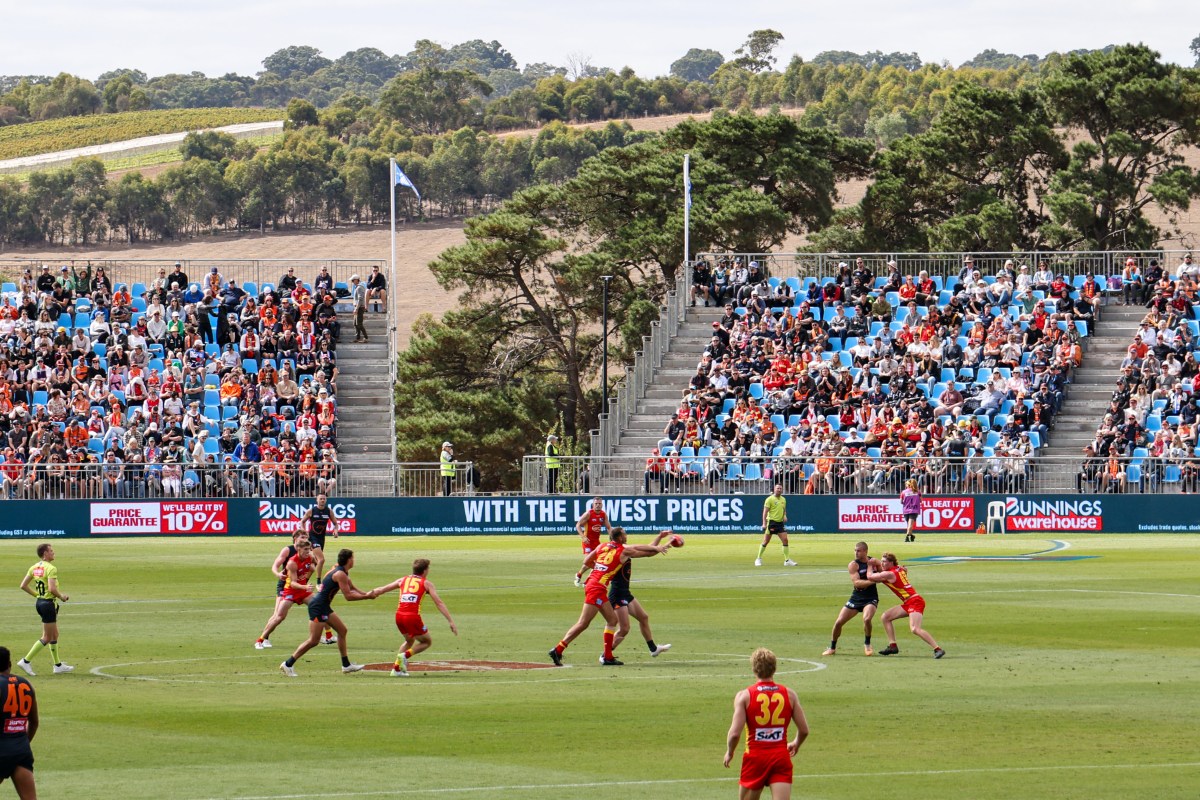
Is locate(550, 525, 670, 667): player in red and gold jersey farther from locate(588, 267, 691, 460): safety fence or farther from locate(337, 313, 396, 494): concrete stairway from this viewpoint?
locate(588, 267, 691, 460): safety fence

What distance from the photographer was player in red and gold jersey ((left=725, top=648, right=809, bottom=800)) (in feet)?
40.2

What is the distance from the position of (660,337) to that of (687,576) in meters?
28.8

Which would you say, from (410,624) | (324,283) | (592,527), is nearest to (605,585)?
(410,624)

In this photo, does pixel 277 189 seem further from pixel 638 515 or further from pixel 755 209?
pixel 638 515

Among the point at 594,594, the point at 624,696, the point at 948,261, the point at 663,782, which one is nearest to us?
the point at 663,782

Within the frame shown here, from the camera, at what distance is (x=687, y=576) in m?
38.9

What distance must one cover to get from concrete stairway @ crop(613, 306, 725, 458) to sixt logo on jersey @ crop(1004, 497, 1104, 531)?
12430 millimetres

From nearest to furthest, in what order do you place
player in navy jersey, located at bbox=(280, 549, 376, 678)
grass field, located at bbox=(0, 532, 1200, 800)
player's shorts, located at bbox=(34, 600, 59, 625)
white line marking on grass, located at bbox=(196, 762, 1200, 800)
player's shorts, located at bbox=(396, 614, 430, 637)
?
white line marking on grass, located at bbox=(196, 762, 1200, 800)
grass field, located at bbox=(0, 532, 1200, 800)
player's shorts, located at bbox=(396, 614, 430, 637)
player in navy jersey, located at bbox=(280, 549, 376, 678)
player's shorts, located at bbox=(34, 600, 59, 625)

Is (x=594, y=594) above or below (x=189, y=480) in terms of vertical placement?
above

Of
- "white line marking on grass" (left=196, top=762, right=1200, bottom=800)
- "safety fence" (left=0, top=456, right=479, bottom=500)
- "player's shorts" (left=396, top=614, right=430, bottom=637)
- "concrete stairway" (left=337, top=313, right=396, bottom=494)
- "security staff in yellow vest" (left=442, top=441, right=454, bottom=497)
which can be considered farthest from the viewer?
"concrete stairway" (left=337, top=313, right=396, bottom=494)

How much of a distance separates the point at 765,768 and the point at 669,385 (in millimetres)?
53286

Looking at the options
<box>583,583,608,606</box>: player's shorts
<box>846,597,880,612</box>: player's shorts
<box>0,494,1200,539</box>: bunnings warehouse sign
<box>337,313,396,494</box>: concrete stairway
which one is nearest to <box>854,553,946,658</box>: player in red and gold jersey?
<box>846,597,880,612</box>: player's shorts

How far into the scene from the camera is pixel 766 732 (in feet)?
40.3

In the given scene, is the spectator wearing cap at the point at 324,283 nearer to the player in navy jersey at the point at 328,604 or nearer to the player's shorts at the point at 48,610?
the player's shorts at the point at 48,610
